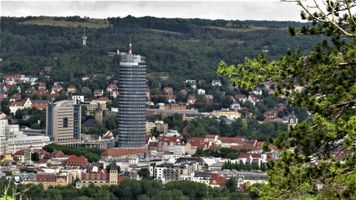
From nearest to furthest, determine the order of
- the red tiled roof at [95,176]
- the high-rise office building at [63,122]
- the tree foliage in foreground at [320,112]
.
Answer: the tree foliage in foreground at [320,112], the red tiled roof at [95,176], the high-rise office building at [63,122]

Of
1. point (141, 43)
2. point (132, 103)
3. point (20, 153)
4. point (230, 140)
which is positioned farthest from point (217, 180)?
point (141, 43)

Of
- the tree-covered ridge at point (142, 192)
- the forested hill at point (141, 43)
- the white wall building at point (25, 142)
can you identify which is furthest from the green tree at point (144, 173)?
the forested hill at point (141, 43)

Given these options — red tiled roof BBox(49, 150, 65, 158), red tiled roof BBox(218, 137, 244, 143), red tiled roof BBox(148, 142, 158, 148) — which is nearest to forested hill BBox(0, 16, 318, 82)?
red tiled roof BBox(148, 142, 158, 148)

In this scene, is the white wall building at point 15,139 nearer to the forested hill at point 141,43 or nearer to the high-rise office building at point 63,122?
the high-rise office building at point 63,122

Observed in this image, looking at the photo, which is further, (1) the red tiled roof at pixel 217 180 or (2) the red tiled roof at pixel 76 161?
(2) the red tiled roof at pixel 76 161

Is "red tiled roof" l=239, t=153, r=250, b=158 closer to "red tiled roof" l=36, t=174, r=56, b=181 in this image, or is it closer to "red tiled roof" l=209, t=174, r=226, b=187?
"red tiled roof" l=209, t=174, r=226, b=187

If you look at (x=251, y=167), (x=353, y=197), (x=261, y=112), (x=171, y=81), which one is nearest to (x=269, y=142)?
(x=353, y=197)

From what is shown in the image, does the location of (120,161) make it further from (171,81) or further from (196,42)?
(196,42)
